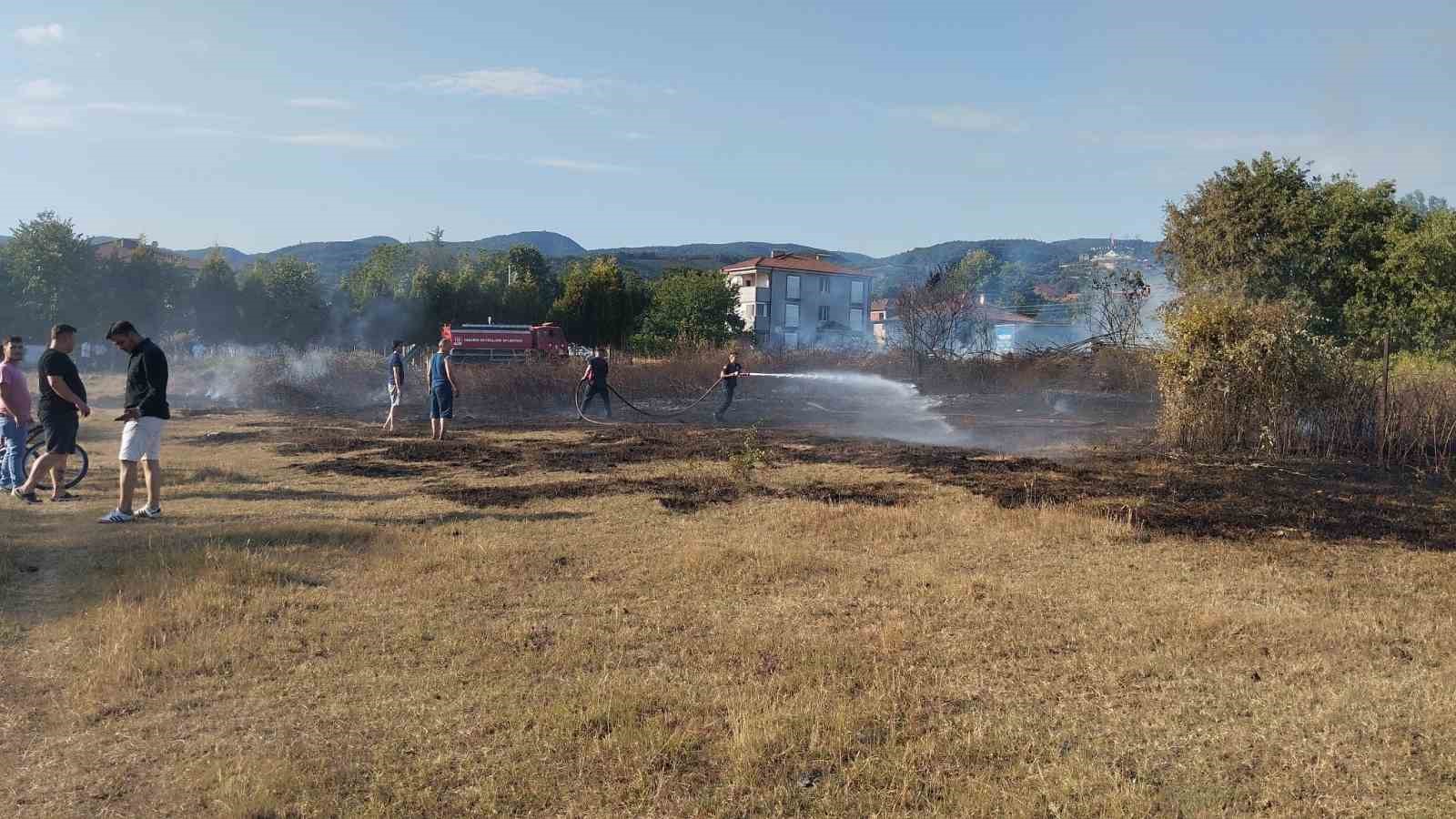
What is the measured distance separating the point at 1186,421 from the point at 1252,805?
32.3ft

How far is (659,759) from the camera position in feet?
12.8

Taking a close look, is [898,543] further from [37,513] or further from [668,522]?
[37,513]

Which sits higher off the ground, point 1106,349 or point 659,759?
point 1106,349

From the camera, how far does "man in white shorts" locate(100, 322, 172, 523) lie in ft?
27.7

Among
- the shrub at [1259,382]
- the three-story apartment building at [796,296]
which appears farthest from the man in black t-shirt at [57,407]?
the three-story apartment building at [796,296]

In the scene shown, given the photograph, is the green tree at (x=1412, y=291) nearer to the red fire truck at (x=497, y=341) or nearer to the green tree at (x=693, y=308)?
the green tree at (x=693, y=308)

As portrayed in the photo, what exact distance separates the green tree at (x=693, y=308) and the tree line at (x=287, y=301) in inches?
2.6

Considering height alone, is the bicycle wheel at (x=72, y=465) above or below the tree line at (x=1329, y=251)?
below

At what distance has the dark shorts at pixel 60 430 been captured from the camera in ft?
31.0

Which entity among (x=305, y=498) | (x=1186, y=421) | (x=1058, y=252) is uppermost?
(x=1058, y=252)

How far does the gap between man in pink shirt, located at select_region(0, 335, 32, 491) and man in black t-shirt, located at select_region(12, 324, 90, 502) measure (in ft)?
1.33

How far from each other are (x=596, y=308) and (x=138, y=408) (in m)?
38.1

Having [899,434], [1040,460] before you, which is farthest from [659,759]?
[899,434]

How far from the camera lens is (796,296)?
258ft
